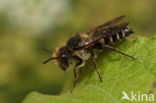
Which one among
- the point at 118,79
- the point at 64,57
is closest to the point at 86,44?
the point at 64,57

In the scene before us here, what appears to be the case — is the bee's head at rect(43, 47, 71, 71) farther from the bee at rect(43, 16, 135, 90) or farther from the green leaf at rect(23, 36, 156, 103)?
the green leaf at rect(23, 36, 156, 103)

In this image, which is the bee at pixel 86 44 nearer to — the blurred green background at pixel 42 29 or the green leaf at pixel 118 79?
the green leaf at pixel 118 79

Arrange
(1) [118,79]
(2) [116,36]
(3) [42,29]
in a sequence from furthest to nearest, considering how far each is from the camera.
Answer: (3) [42,29]
(2) [116,36]
(1) [118,79]

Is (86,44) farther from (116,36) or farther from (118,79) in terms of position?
(118,79)

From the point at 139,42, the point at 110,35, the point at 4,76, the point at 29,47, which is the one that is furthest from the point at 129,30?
the point at 29,47

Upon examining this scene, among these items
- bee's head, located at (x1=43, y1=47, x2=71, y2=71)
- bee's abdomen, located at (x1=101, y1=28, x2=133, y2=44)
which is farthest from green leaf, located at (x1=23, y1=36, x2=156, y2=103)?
bee's head, located at (x1=43, y1=47, x2=71, y2=71)

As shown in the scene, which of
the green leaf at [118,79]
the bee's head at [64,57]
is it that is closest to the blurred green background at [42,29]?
the bee's head at [64,57]

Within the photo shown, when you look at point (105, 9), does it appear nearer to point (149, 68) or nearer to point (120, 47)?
point (120, 47)
